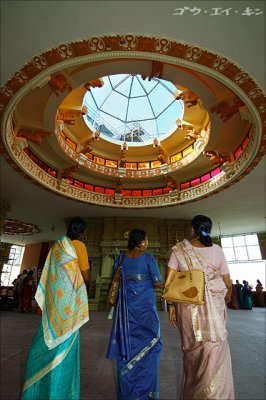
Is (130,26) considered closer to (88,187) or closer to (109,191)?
(88,187)

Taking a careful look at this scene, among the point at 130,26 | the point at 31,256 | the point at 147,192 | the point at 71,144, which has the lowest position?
the point at 31,256

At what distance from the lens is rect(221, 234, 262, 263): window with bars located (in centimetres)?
1630

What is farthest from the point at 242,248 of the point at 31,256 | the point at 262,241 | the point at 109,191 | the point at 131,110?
the point at 31,256

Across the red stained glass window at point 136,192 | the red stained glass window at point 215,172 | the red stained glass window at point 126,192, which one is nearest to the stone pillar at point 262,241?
the red stained glass window at point 215,172

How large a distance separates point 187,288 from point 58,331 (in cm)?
115

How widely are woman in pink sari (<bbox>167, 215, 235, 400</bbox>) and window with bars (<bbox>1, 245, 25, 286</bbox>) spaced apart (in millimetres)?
23095

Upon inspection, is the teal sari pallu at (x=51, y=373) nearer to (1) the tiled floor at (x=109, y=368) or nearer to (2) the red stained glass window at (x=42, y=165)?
(1) the tiled floor at (x=109, y=368)

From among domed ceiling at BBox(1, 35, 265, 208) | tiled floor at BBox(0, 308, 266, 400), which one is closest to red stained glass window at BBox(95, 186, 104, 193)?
domed ceiling at BBox(1, 35, 265, 208)

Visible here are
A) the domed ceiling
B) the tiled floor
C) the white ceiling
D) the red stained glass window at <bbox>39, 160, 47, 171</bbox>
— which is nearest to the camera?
the tiled floor

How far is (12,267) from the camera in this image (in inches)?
846

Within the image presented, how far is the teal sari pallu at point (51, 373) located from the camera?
1727 millimetres

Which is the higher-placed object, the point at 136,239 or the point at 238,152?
the point at 238,152

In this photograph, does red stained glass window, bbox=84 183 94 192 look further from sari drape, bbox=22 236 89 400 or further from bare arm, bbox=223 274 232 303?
bare arm, bbox=223 274 232 303

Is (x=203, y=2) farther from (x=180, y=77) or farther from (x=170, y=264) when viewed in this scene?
(x=170, y=264)
